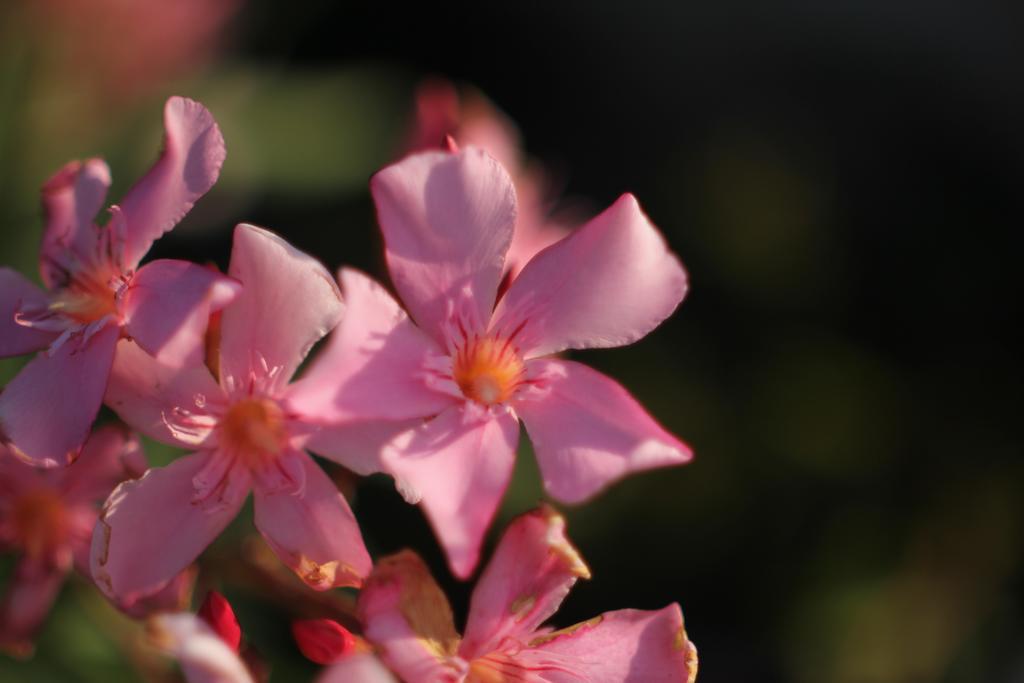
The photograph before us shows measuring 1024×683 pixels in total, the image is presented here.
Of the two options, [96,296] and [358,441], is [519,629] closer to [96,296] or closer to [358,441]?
[358,441]

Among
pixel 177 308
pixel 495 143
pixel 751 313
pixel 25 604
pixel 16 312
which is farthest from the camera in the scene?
pixel 751 313

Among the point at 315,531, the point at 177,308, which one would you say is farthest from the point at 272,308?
the point at 315,531

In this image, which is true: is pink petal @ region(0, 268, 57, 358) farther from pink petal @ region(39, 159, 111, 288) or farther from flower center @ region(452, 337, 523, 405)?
flower center @ region(452, 337, 523, 405)

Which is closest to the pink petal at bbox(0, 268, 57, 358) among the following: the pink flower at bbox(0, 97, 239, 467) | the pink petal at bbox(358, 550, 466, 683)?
the pink flower at bbox(0, 97, 239, 467)

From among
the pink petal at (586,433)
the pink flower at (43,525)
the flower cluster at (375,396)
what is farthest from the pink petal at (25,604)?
the pink petal at (586,433)

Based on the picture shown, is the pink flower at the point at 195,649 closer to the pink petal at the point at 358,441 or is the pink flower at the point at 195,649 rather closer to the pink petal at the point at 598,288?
the pink petal at the point at 358,441

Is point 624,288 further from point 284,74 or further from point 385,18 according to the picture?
point 385,18

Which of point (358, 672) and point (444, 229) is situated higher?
point (444, 229)
